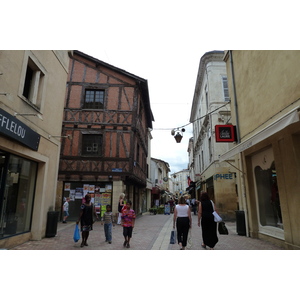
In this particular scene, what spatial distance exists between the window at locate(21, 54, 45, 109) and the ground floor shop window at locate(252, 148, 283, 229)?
7.46 meters

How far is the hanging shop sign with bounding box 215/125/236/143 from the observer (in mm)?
8828

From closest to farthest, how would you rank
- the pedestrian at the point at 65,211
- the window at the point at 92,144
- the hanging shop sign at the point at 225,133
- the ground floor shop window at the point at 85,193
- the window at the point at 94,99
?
the hanging shop sign at the point at 225,133
the pedestrian at the point at 65,211
the ground floor shop window at the point at 85,193
the window at the point at 92,144
the window at the point at 94,99

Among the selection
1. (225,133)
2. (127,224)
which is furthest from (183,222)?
(225,133)

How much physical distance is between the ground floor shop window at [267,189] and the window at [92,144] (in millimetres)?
9331

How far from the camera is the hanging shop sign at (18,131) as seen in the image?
5.17m

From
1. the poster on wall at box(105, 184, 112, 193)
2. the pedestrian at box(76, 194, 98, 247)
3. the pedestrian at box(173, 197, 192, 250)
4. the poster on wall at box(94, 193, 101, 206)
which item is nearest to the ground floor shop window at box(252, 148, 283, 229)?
the pedestrian at box(173, 197, 192, 250)

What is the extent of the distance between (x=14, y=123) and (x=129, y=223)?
401 cm

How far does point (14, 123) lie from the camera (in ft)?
18.3

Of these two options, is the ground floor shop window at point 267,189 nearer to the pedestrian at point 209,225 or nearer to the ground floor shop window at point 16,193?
the pedestrian at point 209,225

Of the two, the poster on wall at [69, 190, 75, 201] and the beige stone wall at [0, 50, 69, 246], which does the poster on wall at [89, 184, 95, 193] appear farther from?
the beige stone wall at [0, 50, 69, 246]

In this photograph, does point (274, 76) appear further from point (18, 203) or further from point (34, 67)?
point (18, 203)

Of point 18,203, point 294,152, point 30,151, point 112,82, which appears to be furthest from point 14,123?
point 112,82

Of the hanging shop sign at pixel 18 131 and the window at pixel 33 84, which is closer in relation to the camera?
the hanging shop sign at pixel 18 131

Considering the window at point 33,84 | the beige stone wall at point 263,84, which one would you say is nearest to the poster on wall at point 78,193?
the window at point 33,84
